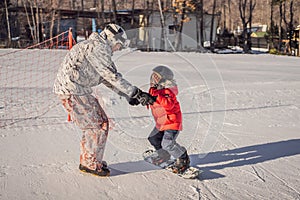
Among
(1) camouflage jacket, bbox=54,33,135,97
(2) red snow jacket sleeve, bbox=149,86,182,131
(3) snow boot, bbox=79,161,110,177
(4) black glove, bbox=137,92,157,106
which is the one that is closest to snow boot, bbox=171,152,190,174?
(2) red snow jacket sleeve, bbox=149,86,182,131

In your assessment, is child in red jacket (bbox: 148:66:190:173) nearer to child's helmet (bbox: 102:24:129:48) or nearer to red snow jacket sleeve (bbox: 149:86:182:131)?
red snow jacket sleeve (bbox: 149:86:182:131)

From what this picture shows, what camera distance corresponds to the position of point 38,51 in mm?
16141

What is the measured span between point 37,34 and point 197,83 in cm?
1968

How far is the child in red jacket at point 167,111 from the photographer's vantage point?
10.5ft

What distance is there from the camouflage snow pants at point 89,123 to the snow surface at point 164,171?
214 millimetres

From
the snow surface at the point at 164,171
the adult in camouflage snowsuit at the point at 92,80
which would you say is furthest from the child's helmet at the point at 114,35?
the snow surface at the point at 164,171

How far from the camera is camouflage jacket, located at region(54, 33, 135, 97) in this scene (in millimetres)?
2865

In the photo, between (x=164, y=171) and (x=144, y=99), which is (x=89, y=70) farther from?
(x=164, y=171)

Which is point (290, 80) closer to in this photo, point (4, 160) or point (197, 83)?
point (197, 83)

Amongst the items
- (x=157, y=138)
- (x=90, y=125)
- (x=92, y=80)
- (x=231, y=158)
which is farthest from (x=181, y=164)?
(x=92, y=80)

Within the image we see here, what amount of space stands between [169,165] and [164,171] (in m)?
0.11

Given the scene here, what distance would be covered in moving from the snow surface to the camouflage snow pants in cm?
21

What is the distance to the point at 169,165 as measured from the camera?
3576mm

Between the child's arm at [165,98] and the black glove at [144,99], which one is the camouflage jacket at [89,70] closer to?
the black glove at [144,99]
